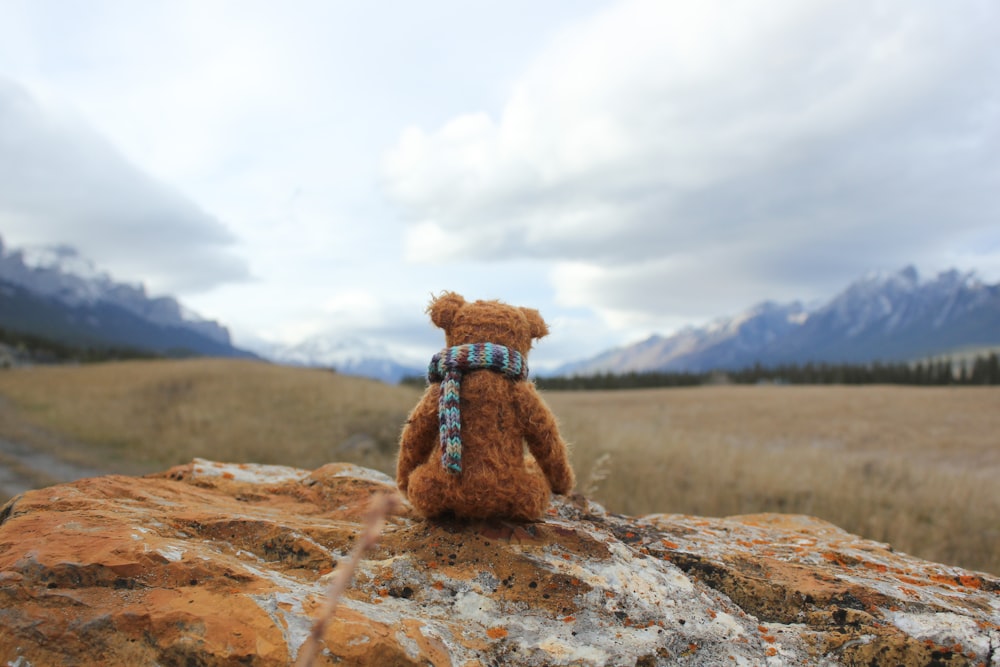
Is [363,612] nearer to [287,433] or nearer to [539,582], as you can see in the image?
[539,582]

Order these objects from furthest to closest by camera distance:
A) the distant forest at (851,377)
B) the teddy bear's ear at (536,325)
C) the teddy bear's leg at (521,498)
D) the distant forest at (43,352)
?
the distant forest at (851,377) < the distant forest at (43,352) < the teddy bear's ear at (536,325) < the teddy bear's leg at (521,498)

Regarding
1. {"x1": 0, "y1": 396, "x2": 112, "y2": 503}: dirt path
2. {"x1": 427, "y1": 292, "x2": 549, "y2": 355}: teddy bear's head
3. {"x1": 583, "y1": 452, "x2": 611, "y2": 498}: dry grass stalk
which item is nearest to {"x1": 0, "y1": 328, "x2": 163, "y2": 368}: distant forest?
{"x1": 0, "y1": 396, "x2": 112, "y2": 503}: dirt path

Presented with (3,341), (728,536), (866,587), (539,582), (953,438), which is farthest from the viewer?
(3,341)

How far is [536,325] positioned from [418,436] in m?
0.97

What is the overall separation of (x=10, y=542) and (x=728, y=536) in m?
3.72

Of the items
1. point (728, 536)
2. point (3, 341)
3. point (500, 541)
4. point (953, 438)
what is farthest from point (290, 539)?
point (3, 341)

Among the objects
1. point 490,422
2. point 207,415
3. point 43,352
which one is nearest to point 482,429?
point 490,422

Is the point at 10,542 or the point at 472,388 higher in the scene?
the point at 472,388

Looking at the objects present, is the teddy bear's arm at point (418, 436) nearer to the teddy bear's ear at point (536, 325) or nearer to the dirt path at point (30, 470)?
the teddy bear's ear at point (536, 325)

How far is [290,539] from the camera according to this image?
9.11ft

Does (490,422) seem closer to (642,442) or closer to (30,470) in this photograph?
(642,442)

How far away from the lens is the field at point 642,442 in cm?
882

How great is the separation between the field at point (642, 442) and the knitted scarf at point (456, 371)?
2.15 m

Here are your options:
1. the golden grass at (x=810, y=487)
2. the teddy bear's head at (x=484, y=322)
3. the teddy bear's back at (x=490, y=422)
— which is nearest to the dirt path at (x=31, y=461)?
the teddy bear's head at (x=484, y=322)
